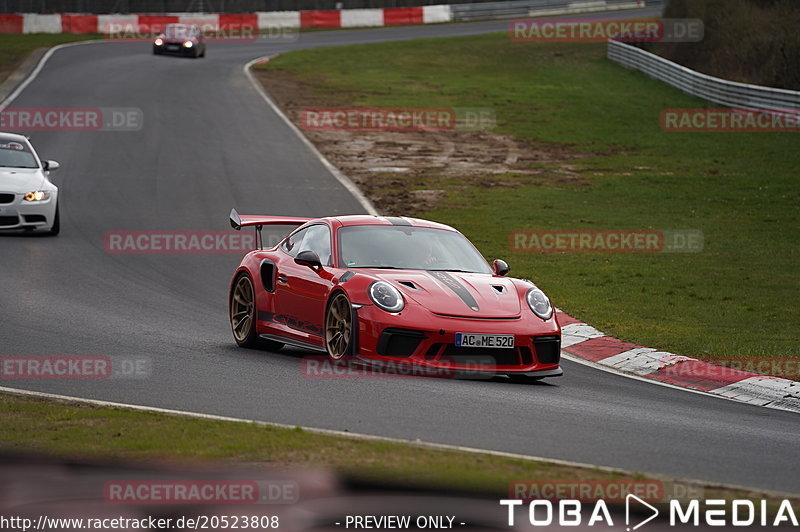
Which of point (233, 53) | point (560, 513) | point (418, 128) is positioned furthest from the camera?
point (233, 53)

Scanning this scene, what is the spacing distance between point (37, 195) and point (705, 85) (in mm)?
25749

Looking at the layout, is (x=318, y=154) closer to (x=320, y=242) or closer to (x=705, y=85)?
(x=705, y=85)

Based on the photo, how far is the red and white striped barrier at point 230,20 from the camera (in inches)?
2127

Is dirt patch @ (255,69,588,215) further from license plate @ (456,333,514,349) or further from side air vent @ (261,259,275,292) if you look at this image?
license plate @ (456,333,514,349)

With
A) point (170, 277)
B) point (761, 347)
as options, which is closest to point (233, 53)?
point (170, 277)

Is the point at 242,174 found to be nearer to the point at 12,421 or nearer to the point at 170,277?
the point at 170,277

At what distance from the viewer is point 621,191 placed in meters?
26.4

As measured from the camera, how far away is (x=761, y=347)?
1226 cm

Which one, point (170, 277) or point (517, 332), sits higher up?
point (517, 332)

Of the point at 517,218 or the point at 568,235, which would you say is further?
the point at 517,218

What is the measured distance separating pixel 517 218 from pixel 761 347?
10.7 metres

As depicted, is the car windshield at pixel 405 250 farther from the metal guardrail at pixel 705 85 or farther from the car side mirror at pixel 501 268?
the metal guardrail at pixel 705 85
